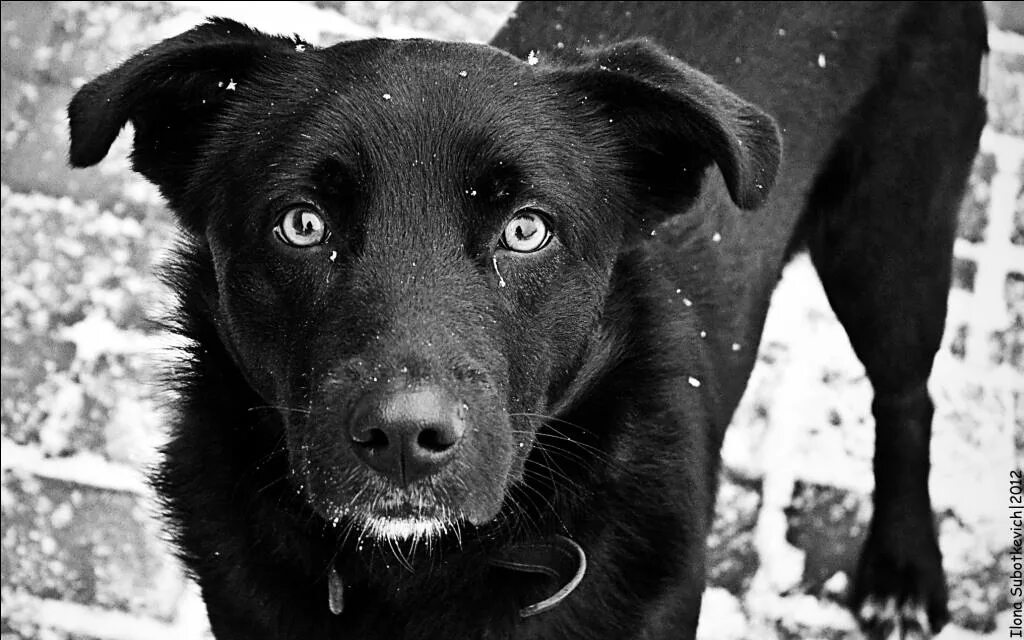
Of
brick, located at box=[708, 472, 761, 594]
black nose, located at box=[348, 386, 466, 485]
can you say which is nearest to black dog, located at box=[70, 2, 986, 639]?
black nose, located at box=[348, 386, 466, 485]

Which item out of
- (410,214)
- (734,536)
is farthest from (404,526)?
(734,536)

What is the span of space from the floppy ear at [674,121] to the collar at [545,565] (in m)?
0.76

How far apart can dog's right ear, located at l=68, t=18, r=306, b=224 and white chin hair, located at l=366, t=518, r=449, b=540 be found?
0.82 meters

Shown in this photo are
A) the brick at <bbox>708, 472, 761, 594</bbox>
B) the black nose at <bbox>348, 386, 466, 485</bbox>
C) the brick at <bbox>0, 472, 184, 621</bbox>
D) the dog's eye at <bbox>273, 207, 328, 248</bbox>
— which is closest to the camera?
the black nose at <bbox>348, 386, 466, 485</bbox>

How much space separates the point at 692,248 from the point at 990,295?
5.49 feet

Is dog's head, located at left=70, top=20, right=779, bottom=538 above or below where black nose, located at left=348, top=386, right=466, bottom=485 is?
above

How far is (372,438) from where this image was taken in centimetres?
183

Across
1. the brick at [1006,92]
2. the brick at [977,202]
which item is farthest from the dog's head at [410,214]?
the brick at [1006,92]

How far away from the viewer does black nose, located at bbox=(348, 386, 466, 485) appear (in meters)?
1.78

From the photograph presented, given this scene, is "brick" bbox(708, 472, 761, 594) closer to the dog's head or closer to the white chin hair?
the dog's head

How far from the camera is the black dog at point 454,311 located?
1.96 m

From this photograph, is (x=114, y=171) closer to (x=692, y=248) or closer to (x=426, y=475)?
(x=692, y=248)

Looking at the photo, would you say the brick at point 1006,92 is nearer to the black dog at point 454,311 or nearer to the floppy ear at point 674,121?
the black dog at point 454,311

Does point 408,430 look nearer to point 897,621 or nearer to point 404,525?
point 404,525
